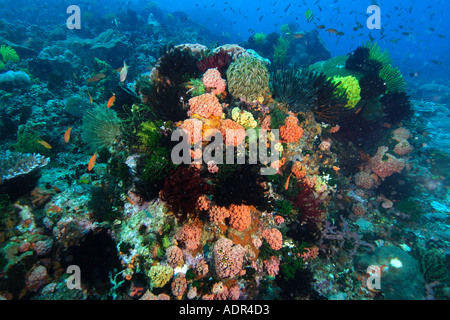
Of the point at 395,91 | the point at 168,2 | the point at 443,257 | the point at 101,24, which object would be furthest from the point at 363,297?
the point at 168,2

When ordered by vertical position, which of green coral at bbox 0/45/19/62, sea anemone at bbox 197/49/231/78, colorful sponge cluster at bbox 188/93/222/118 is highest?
green coral at bbox 0/45/19/62

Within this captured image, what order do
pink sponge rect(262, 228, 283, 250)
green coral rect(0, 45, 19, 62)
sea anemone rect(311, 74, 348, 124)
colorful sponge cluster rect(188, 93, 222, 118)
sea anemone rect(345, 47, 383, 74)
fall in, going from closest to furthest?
1. pink sponge rect(262, 228, 283, 250)
2. colorful sponge cluster rect(188, 93, 222, 118)
3. sea anemone rect(311, 74, 348, 124)
4. sea anemone rect(345, 47, 383, 74)
5. green coral rect(0, 45, 19, 62)

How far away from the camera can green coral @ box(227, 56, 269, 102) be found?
559 cm

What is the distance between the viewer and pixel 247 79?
557 cm

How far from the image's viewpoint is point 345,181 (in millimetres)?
7098

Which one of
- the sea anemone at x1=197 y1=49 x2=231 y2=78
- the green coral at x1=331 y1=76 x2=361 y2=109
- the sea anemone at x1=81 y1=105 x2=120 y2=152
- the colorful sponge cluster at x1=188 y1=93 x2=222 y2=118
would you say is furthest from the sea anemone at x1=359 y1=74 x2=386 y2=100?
the sea anemone at x1=81 y1=105 x2=120 y2=152

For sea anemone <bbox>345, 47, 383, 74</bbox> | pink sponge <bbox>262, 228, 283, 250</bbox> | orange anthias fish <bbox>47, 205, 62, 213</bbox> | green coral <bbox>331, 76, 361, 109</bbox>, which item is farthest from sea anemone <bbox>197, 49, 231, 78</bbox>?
sea anemone <bbox>345, 47, 383, 74</bbox>

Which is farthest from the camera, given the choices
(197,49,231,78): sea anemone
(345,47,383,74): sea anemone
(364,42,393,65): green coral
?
(364,42,393,65): green coral

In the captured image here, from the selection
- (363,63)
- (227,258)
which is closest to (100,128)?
(227,258)

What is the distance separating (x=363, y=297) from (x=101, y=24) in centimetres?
3367

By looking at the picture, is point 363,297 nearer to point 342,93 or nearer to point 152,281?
point 152,281

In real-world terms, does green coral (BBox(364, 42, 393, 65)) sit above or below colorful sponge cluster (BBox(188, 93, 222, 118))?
above

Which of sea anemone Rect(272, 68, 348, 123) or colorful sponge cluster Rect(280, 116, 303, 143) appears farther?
sea anemone Rect(272, 68, 348, 123)

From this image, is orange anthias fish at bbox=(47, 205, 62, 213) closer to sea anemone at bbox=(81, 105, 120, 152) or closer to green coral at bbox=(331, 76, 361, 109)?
sea anemone at bbox=(81, 105, 120, 152)
